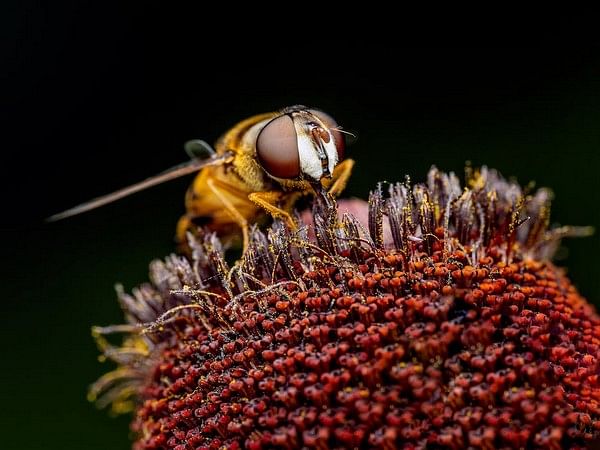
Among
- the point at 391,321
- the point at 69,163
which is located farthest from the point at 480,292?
the point at 69,163

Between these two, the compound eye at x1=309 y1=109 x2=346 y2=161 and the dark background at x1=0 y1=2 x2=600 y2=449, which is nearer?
the compound eye at x1=309 y1=109 x2=346 y2=161

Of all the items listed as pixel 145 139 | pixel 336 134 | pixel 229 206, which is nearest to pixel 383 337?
pixel 336 134

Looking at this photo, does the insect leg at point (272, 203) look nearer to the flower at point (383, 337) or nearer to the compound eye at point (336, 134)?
the flower at point (383, 337)

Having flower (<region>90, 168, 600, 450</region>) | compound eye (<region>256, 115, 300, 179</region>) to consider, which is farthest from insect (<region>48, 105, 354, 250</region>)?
flower (<region>90, 168, 600, 450</region>)

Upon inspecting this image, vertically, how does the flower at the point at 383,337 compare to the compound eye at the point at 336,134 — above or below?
below

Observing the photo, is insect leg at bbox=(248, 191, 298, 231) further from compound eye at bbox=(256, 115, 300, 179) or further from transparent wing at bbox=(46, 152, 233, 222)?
→ transparent wing at bbox=(46, 152, 233, 222)

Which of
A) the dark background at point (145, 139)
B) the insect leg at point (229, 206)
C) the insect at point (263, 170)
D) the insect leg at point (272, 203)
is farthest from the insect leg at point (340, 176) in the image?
the dark background at point (145, 139)

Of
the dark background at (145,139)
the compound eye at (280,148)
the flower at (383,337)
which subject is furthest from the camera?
the dark background at (145,139)
